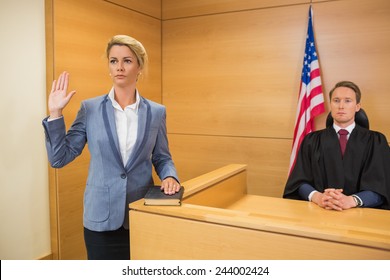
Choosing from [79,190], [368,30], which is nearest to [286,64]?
[368,30]

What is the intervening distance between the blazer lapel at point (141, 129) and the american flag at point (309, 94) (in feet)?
7.11

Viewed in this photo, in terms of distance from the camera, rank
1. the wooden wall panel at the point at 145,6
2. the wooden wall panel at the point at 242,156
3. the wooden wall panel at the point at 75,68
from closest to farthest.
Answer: the wooden wall panel at the point at 75,68 → the wooden wall panel at the point at 145,6 → the wooden wall panel at the point at 242,156

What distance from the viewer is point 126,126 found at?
1.92 metres

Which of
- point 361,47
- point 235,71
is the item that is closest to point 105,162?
point 235,71

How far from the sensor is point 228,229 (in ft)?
5.18

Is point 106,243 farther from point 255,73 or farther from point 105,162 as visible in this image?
point 255,73

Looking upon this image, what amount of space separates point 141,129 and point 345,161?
4.82 feet

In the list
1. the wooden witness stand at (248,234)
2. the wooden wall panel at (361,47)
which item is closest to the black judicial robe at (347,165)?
the wooden witness stand at (248,234)

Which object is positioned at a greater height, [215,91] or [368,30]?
[368,30]

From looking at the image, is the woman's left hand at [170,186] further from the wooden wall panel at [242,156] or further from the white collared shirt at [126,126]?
the wooden wall panel at [242,156]

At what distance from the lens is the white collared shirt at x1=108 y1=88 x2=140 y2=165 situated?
1908 mm

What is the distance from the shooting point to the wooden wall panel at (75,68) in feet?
10.1

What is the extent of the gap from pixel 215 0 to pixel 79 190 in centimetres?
248
